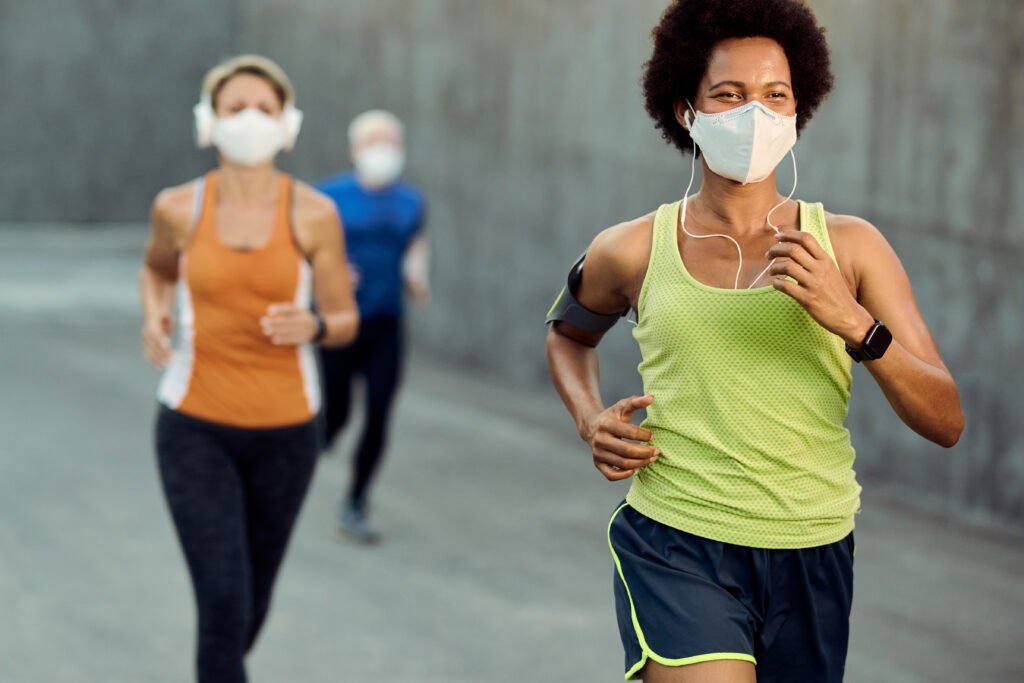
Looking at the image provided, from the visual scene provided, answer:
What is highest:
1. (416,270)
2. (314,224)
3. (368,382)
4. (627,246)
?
(627,246)

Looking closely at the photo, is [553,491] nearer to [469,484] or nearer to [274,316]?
[469,484]

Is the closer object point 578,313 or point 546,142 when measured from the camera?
point 578,313

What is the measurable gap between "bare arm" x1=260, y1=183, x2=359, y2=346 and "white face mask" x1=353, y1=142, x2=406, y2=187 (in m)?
2.90

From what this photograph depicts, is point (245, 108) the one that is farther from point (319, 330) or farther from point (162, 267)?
point (319, 330)

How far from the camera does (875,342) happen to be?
2838 mm

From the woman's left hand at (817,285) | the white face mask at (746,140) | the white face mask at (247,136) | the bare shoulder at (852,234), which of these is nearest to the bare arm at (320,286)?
the white face mask at (247,136)

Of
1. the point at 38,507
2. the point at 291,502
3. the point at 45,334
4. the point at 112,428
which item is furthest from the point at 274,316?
the point at 45,334

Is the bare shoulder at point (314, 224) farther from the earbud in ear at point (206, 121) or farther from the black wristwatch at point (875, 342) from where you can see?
the black wristwatch at point (875, 342)

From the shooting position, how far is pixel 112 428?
9.50 metres

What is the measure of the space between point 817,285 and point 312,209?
7.69ft

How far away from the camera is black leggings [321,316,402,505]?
743 cm

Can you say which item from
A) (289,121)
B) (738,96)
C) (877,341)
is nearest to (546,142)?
(289,121)

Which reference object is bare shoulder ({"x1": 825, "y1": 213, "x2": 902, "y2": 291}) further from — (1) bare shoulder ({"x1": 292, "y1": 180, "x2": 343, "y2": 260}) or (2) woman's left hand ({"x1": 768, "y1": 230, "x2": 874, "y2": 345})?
(1) bare shoulder ({"x1": 292, "y1": 180, "x2": 343, "y2": 260})

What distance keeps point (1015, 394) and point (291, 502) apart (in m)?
4.04
